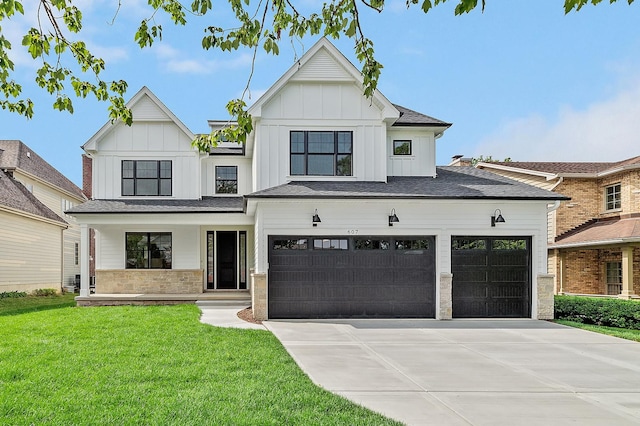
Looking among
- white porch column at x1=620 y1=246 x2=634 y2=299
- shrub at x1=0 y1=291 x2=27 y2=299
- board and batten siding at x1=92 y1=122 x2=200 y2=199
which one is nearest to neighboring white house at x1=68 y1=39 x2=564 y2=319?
board and batten siding at x1=92 y1=122 x2=200 y2=199

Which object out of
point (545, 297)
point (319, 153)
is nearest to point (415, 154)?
point (319, 153)

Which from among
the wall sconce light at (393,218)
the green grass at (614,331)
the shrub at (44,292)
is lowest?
the shrub at (44,292)

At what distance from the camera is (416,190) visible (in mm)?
14852

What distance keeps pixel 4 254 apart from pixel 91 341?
15113 millimetres

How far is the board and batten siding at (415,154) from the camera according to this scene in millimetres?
17219

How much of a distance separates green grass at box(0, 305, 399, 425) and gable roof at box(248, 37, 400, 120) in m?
7.45

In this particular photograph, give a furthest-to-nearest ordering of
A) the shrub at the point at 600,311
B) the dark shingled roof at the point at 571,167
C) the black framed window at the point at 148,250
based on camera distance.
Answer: the dark shingled roof at the point at 571,167
the black framed window at the point at 148,250
the shrub at the point at 600,311

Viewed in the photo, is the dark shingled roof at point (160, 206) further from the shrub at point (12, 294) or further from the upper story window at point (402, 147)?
the shrub at point (12, 294)

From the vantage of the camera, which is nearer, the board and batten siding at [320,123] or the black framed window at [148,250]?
the board and batten siding at [320,123]

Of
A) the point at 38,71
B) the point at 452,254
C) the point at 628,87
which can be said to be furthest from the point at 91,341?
the point at 628,87

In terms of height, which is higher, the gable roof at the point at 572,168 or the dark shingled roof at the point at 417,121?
the dark shingled roof at the point at 417,121

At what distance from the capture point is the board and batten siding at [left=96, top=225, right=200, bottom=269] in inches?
775

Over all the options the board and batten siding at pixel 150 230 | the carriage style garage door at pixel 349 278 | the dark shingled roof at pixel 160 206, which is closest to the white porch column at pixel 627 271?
the carriage style garage door at pixel 349 278

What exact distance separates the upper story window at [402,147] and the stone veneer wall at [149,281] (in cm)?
888
